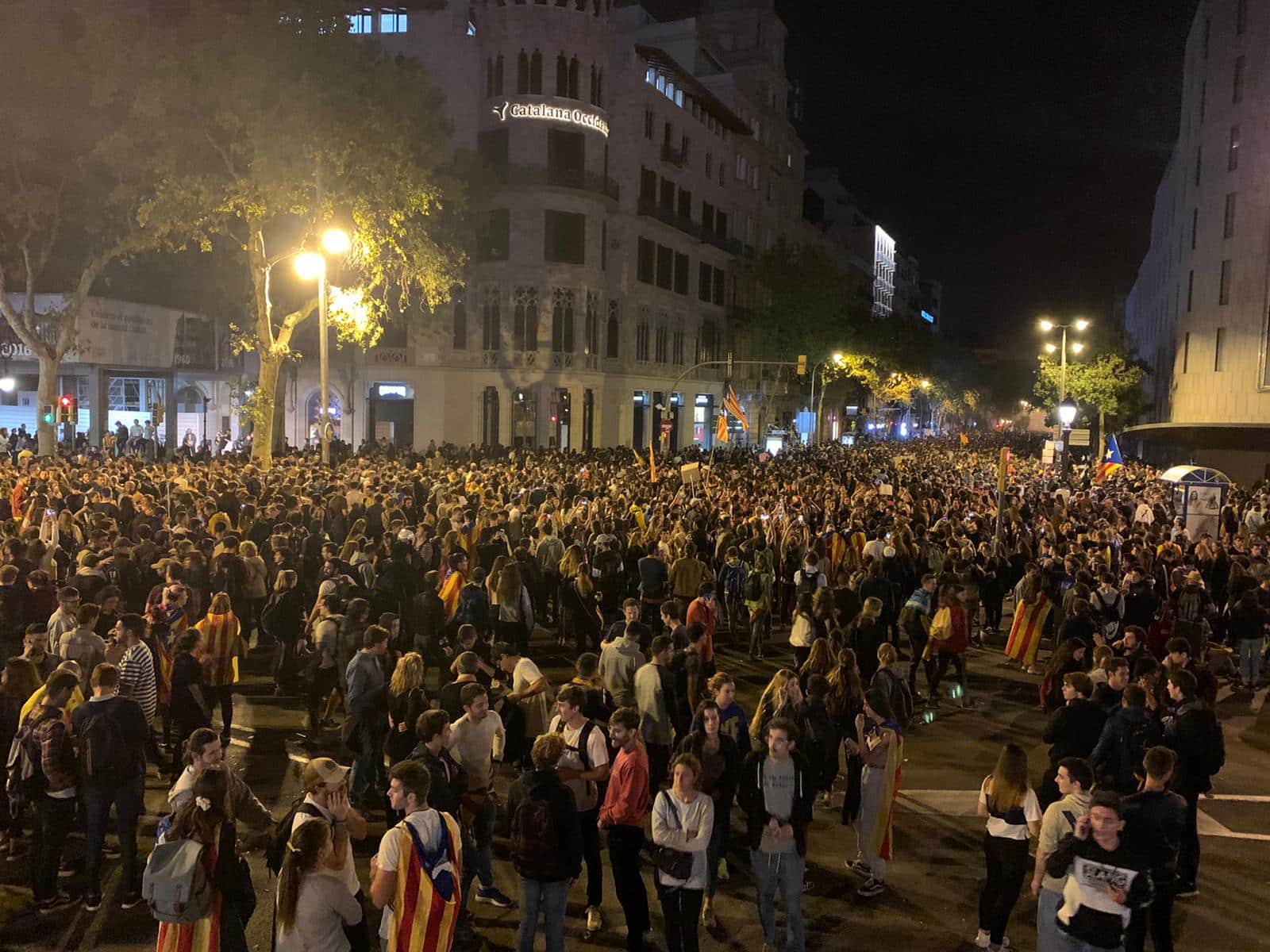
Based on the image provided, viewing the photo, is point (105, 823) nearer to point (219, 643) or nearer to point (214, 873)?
point (214, 873)

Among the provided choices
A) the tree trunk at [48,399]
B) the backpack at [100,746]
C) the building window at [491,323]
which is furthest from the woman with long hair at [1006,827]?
the building window at [491,323]

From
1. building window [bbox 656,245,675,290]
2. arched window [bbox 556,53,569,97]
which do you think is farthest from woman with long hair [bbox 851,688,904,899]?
building window [bbox 656,245,675,290]

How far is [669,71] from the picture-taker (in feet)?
167

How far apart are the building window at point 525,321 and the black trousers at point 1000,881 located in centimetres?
3989

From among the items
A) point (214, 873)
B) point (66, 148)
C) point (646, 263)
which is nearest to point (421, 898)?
point (214, 873)

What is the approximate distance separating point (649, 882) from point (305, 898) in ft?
11.5

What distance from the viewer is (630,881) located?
607 centimetres

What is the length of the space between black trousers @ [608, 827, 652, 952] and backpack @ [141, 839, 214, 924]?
2.37 metres

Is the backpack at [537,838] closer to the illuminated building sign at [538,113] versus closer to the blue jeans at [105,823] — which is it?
the blue jeans at [105,823]

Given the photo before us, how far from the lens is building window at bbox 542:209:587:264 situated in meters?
44.2

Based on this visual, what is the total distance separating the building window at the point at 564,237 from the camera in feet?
145

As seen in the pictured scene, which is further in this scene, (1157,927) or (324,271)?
(324,271)

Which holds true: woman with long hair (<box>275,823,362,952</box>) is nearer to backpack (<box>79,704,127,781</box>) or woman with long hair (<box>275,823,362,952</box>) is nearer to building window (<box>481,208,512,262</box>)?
backpack (<box>79,704,127,781</box>)

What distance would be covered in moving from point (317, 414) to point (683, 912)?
45.3m
